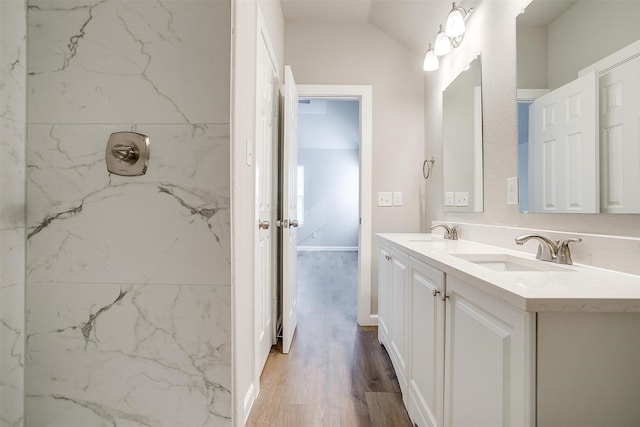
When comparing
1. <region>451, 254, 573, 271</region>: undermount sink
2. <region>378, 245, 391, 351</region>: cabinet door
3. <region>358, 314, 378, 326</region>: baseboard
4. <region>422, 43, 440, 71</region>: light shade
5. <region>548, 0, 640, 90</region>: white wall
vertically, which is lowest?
<region>358, 314, 378, 326</region>: baseboard

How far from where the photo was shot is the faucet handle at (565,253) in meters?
0.98

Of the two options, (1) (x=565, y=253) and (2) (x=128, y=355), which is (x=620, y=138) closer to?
(1) (x=565, y=253)

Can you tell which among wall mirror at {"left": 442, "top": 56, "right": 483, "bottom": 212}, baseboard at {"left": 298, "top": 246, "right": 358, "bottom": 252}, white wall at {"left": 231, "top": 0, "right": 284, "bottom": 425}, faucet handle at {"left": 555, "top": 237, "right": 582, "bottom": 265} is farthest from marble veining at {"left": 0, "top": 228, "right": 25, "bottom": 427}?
baseboard at {"left": 298, "top": 246, "right": 358, "bottom": 252}

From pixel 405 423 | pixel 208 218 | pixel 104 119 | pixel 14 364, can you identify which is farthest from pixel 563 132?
pixel 14 364

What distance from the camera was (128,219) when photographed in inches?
32.4

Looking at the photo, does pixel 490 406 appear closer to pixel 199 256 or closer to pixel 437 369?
pixel 437 369

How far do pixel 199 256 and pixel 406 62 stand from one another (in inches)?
93.8

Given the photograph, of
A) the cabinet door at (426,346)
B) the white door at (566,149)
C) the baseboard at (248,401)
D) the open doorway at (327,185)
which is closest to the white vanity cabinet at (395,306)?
the cabinet door at (426,346)

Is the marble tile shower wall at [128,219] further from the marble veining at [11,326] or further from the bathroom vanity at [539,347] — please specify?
the bathroom vanity at [539,347]

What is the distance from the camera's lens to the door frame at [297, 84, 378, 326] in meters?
2.43

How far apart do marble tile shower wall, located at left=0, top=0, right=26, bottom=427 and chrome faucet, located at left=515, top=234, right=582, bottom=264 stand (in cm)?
150

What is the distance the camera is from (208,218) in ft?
2.64

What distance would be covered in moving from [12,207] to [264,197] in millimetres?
1112

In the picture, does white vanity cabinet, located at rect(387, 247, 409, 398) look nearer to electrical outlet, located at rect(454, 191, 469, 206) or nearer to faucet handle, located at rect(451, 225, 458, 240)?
faucet handle, located at rect(451, 225, 458, 240)
